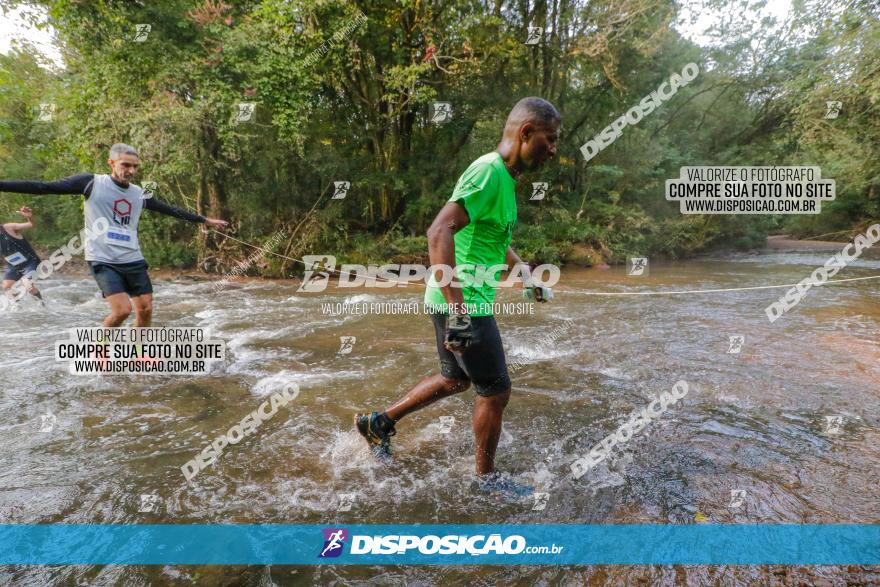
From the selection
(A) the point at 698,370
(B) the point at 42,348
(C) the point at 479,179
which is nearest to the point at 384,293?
(B) the point at 42,348

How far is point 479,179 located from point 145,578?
2.41 m

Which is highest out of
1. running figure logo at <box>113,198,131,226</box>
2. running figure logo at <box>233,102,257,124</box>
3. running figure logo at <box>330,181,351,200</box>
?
running figure logo at <box>233,102,257,124</box>

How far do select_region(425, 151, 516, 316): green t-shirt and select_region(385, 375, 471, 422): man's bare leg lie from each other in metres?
0.53

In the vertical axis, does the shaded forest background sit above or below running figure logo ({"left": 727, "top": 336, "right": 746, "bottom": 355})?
above

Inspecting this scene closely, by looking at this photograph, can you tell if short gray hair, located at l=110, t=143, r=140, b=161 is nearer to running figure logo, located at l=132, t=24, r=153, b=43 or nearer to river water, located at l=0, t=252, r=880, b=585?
river water, located at l=0, t=252, r=880, b=585

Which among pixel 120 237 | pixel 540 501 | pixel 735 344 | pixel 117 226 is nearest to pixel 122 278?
pixel 120 237

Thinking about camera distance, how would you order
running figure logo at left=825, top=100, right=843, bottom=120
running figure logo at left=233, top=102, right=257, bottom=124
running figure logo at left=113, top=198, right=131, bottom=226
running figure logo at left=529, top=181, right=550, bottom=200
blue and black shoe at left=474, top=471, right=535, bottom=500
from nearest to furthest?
blue and black shoe at left=474, top=471, right=535, bottom=500 → running figure logo at left=113, top=198, right=131, bottom=226 → running figure logo at left=233, top=102, right=257, bottom=124 → running figure logo at left=825, top=100, right=843, bottom=120 → running figure logo at left=529, top=181, right=550, bottom=200

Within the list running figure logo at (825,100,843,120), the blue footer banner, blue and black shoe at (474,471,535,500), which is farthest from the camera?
running figure logo at (825,100,843,120)

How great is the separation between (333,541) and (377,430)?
0.81 m

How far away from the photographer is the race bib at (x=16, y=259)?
26.8ft

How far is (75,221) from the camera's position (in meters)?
16.5

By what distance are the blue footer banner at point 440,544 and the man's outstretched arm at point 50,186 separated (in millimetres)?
2554

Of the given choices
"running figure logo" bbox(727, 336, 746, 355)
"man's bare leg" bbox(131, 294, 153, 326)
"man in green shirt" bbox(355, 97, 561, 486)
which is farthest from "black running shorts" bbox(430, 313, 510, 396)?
"running figure logo" bbox(727, 336, 746, 355)

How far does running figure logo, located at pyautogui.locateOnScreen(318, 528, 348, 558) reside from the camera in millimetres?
2152
